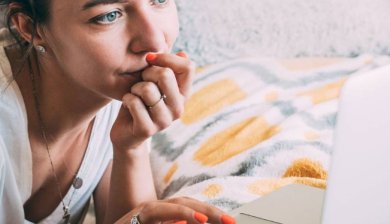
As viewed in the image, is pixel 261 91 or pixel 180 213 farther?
pixel 261 91

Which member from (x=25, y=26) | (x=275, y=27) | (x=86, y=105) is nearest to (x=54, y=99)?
(x=86, y=105)

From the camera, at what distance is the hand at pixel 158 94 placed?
933 millimetres

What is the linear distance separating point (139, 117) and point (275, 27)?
99 cm

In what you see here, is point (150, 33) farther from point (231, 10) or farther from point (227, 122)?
point (231, 10)

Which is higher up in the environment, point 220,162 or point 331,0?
point 331,0

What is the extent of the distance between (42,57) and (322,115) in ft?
2.20

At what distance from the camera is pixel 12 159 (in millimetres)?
1070

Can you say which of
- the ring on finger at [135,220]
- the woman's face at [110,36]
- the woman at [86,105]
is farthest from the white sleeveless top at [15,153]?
the ring on finger at [135,220]

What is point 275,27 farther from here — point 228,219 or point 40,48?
point 228,219

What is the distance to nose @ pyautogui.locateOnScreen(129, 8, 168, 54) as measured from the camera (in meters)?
0.90

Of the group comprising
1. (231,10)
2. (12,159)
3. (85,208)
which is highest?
(231,10)

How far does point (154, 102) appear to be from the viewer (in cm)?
96

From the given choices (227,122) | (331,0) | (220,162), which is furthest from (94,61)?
(331,0)

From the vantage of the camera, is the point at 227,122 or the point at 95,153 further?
the point at 227,122
